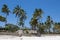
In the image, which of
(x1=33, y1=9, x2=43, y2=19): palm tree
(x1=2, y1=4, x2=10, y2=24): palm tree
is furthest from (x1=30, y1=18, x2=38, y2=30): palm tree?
(x1=2, y1=4, x2=10, y2=24): palm tree

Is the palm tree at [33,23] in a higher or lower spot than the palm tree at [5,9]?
lower

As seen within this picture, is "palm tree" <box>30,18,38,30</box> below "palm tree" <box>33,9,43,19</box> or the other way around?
below

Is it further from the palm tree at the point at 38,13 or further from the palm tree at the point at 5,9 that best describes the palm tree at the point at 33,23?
the palm tree at the point at 5,9

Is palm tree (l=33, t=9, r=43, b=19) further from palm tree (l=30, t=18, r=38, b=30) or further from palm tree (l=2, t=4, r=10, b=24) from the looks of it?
palm tree (l=2, t=4, r=10, b=24)

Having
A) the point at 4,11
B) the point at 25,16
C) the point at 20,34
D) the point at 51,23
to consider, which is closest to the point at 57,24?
the point at 51,23

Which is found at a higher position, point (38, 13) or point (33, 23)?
point (38, 13)

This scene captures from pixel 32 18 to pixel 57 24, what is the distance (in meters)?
14.4

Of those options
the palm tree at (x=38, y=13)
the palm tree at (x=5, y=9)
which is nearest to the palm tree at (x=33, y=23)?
the palm tree at (x=38, y=13)

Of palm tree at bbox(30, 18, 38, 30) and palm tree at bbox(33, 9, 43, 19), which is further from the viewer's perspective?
palm tree at bbox(33, 9, 43, 19)

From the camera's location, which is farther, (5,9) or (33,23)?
(5,9)

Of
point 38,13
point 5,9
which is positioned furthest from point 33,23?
point 5,9

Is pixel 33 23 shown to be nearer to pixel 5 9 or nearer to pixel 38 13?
pixel 38 13

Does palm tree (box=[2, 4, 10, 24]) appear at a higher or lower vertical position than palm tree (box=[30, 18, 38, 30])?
higher

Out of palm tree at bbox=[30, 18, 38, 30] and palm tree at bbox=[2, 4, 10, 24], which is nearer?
palm tree at bbox=[30, 18, 38, 30]
